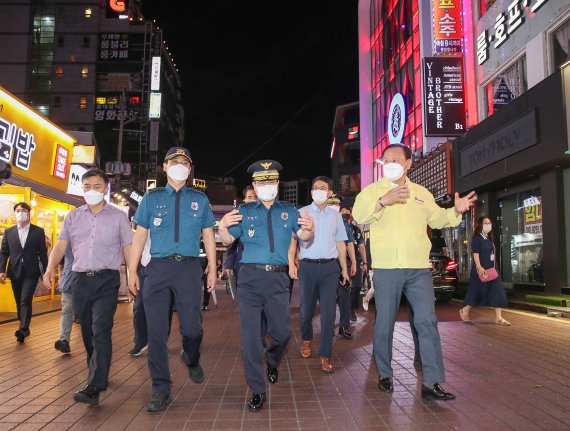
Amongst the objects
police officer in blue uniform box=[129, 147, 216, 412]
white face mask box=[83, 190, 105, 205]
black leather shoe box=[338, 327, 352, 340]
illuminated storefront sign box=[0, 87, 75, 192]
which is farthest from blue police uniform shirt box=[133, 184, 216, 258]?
illuminated storefront sign box=[0, 87, 75, 192]

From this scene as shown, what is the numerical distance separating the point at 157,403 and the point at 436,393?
2.35m

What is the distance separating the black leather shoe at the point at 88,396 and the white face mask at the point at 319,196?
3.15 metres

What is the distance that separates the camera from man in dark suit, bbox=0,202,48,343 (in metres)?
7.84

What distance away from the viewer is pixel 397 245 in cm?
468

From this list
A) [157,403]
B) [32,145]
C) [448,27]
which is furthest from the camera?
[448,27]

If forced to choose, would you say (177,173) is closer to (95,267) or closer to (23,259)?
(95,267)

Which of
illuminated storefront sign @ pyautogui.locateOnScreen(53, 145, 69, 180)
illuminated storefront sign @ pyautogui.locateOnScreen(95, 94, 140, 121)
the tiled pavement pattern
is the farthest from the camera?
illuminated storefront sign @ pyautogui.locateOnScreen(95, 94, 140, 121)

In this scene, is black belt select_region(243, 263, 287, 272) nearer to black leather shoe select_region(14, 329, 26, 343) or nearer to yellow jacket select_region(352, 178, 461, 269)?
yellow jacket select_region(352, 178, 461, 269)

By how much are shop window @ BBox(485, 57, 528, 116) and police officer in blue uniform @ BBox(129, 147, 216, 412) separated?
40.3 feet

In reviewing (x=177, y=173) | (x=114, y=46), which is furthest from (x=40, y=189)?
(x=114, y=46)

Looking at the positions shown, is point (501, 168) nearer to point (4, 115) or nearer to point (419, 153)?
point (419, 153)

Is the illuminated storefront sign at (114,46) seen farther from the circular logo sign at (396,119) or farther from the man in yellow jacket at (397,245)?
the man in yellow jacket at (397,245)

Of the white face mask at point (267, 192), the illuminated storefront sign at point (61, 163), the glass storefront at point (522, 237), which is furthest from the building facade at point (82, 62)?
the white face mask at point (267, 192)

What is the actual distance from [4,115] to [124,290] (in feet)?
18.7
